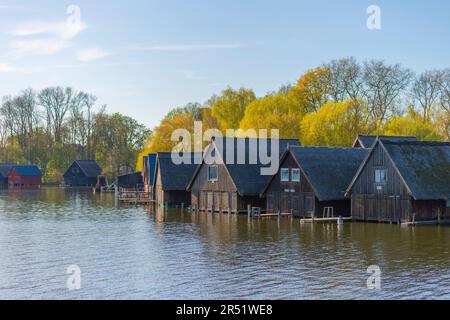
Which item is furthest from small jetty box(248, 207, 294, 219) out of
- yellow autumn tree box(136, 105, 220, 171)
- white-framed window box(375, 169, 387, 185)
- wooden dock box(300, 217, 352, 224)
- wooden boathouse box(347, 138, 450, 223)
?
yellow autumn tree box(136, 105, 220, 171)

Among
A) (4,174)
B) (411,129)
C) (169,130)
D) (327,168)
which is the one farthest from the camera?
(4,174)

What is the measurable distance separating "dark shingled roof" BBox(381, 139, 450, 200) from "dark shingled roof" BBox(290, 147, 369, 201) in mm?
6028

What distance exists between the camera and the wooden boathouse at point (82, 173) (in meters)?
138

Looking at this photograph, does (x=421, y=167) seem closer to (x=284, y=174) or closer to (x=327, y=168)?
(x=327, y=168)

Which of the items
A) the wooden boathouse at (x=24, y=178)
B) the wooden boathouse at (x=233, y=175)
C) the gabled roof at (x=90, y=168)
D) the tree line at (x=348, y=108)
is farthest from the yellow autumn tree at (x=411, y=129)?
the wooden boathouse at (x=24, y=178)

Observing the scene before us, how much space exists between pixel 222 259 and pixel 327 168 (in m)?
22.8

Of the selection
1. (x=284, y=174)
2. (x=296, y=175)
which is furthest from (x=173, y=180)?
(x=296, y=175)

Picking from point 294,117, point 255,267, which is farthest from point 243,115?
point 255,267

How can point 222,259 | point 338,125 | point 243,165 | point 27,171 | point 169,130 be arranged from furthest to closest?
point 27,171 → point 169,130 → point 338,125 → point 243,165 → point 222,259

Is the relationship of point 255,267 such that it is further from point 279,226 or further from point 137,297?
point 279,226

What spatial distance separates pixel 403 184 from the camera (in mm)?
47688

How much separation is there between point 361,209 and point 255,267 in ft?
72.2

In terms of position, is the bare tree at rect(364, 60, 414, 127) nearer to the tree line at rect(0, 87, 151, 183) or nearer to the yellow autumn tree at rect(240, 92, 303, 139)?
the yellow autumn tree at rect(240, 92, 303, 139)

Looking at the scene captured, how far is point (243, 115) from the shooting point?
10625cm
